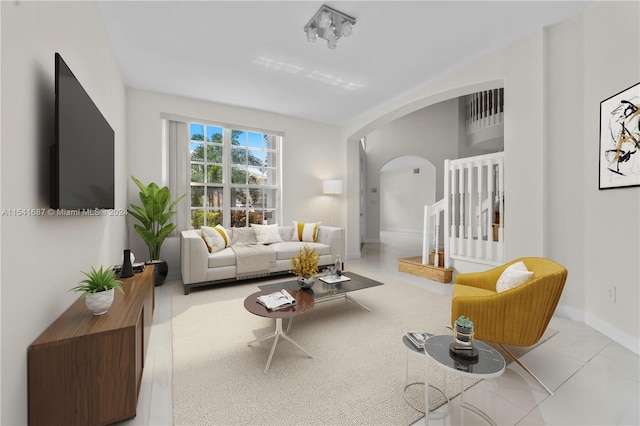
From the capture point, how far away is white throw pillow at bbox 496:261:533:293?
1986 millimetres

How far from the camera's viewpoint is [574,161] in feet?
8.91

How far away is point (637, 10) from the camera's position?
85.7 inches

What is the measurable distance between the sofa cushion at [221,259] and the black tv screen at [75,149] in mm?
1658

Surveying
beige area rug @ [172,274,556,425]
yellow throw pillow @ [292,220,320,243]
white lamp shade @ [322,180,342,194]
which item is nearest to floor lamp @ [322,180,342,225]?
white lamp shade @ [322,180,342,194]

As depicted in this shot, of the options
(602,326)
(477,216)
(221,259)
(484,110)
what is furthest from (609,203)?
(484,110)

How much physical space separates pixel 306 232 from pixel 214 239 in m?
1.65

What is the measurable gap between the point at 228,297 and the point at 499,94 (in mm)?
7274

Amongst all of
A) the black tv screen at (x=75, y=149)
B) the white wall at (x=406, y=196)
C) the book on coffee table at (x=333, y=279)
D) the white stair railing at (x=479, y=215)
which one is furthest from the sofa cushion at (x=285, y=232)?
the white wall at (x=406, y=196)

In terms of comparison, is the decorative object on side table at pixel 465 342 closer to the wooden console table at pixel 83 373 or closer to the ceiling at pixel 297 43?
the wooden console table at pixel 83 373

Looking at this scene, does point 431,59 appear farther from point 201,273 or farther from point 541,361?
point 201,273

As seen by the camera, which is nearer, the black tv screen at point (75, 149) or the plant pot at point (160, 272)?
the black tv screen at point (75, 149)

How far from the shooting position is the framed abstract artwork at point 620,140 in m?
2.18

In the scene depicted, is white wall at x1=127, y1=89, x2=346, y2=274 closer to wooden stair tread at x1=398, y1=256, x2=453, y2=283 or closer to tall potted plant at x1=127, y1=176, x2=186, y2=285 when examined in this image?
tall potted plant at x1=127, y1=176, x2=186, y2=285

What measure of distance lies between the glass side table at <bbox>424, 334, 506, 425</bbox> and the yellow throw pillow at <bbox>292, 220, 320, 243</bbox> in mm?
3518
